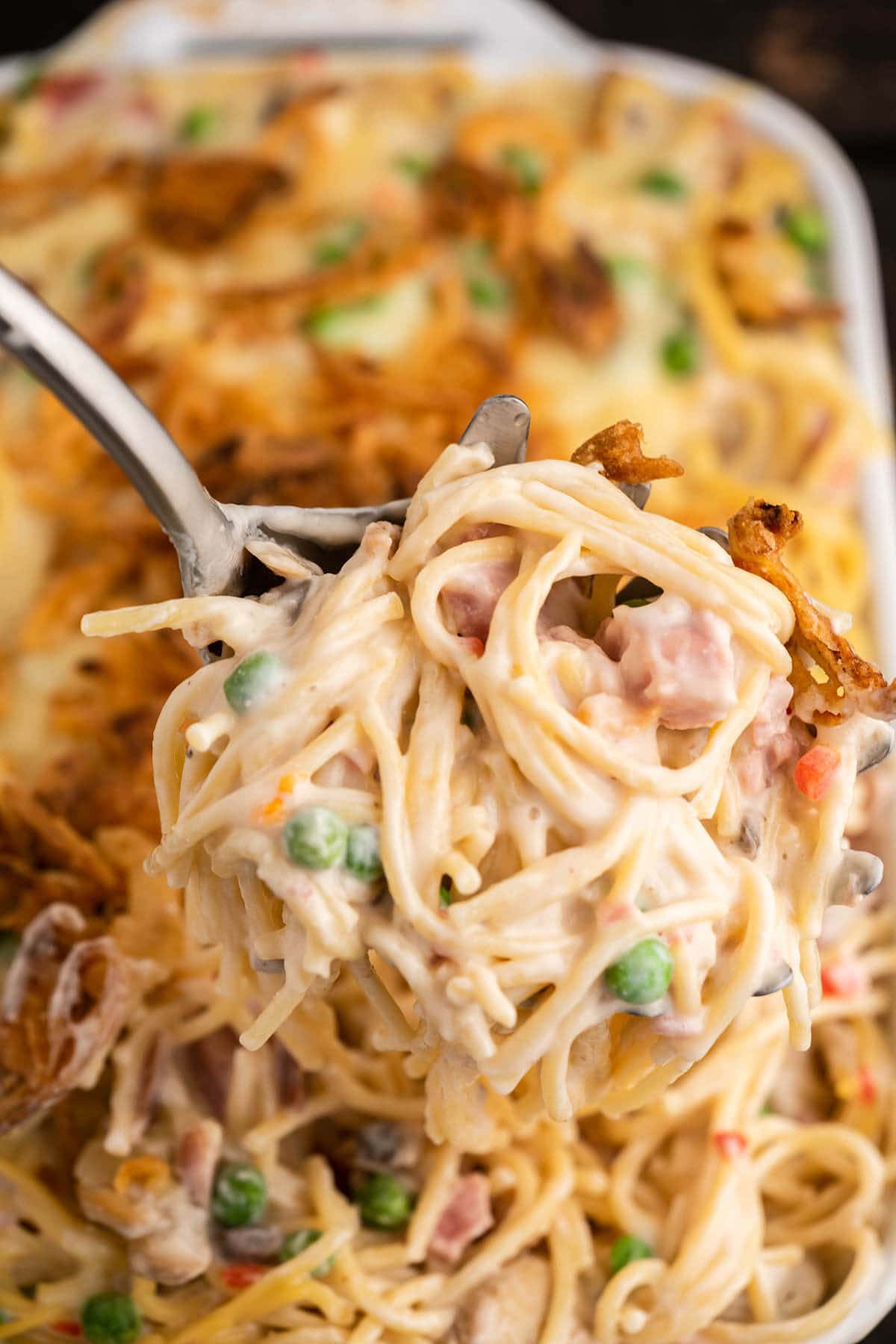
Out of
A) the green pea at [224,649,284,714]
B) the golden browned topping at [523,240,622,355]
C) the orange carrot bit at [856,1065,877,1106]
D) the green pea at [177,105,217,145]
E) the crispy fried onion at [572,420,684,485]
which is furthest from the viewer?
the green pea at [177,105,217,145]

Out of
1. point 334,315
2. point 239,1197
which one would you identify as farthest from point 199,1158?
point 334,315

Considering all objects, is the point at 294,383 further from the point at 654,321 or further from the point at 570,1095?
the point at 570,1095

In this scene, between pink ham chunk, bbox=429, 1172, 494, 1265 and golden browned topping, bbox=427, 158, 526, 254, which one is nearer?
pink ham chunk, bbox=429, 1172, 494, 1265

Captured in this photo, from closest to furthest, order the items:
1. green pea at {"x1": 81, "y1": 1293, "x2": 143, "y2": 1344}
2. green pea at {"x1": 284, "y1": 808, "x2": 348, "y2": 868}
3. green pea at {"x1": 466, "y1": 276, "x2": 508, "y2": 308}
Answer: green pea at {"x1": 284, "y1": 808, "x2": 348, "y2": 868}
green pea at {"x1": 81, "y1": 1293, "x2": 143, "y2": 1344}
green pea at {"x1": 466, "y1": 276, "x2": 508, "y2": 308}

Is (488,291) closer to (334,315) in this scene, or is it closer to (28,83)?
(334,315)

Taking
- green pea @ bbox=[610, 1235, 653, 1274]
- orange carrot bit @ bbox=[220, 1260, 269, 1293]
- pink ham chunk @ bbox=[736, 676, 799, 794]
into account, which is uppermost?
pink ham chunk @ bbox=[736, 676, 799, 794]

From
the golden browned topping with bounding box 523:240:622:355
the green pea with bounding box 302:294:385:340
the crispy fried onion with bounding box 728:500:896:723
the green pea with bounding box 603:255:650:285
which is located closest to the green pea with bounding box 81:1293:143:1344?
the crispy fried onion with bounding box 728:500:896:723

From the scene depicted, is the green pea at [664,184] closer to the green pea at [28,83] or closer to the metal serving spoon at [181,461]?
the green pea at [28,83]

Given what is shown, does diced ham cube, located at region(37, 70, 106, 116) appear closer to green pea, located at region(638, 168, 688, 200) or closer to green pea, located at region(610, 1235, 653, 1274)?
green pea, located at region(638, 168, 688, 200)
